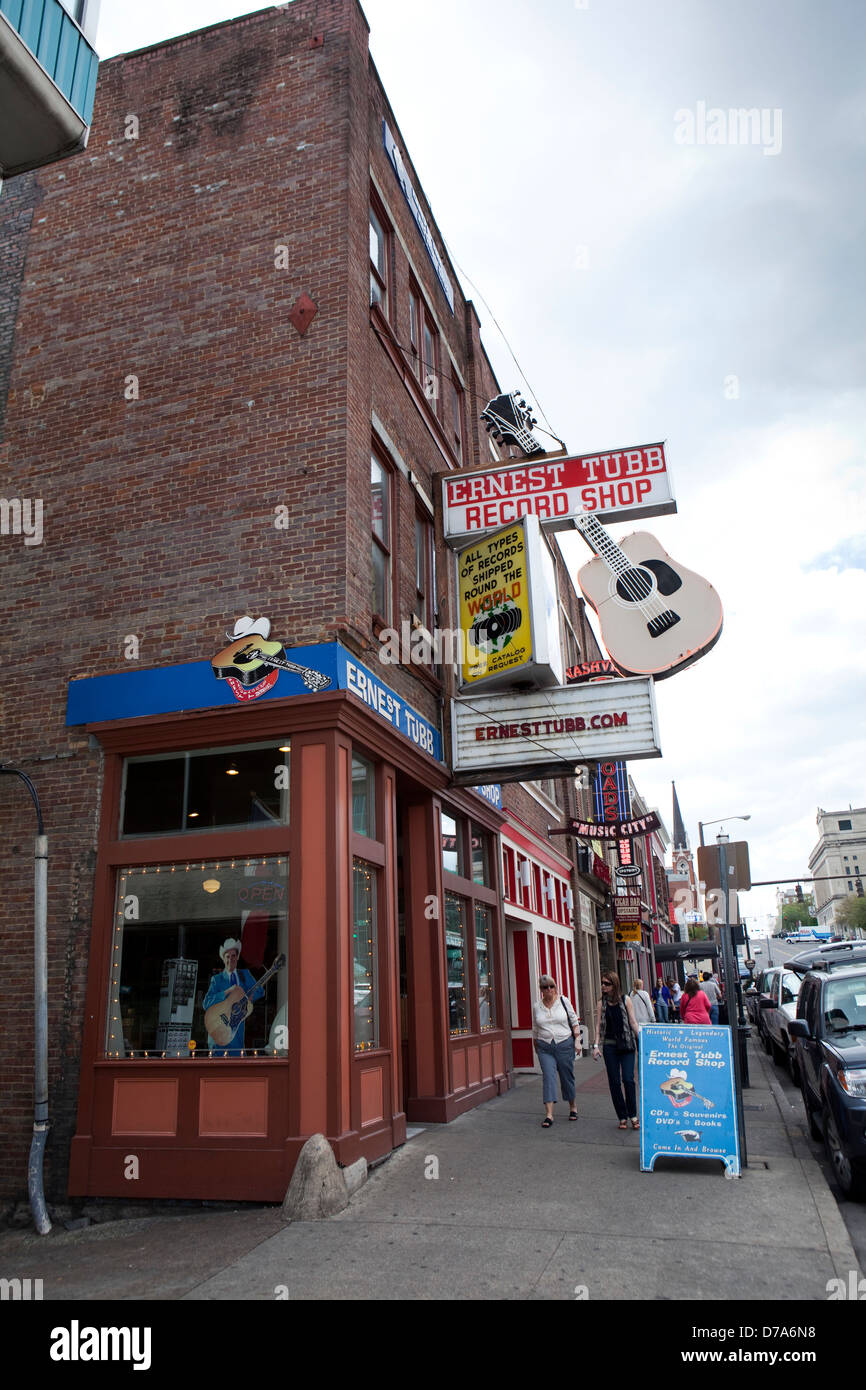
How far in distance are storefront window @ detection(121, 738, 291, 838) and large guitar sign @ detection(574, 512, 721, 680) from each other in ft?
15.0

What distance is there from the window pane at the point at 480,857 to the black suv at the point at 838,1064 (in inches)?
194

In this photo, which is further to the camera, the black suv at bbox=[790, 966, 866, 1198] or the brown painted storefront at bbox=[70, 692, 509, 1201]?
the brown painted storefront at bbox=[70, 692, 509, 1201]

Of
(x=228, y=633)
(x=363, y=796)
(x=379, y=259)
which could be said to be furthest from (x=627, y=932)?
(x=228, y=633)

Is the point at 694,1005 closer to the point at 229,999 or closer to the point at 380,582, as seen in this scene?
the point at 229,999

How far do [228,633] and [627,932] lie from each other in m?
22.0

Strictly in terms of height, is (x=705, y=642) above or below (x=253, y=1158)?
above

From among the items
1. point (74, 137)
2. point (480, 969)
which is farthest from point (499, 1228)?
point (74, 137)

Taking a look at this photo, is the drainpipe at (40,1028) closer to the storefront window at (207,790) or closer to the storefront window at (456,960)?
the storefront window at (207,790)

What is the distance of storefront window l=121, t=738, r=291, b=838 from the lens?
864cm

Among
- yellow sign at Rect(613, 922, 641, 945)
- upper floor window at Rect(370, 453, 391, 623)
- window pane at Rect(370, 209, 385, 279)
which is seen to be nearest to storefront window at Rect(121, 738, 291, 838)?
upper floor window at Rect(370, 453, 391, 623)

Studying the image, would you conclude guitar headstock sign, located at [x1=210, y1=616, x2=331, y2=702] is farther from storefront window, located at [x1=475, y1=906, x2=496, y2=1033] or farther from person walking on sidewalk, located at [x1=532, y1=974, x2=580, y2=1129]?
storefront window, located at [x1=475, y1=906, x2=496, y2=1033]

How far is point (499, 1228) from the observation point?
260 inches
